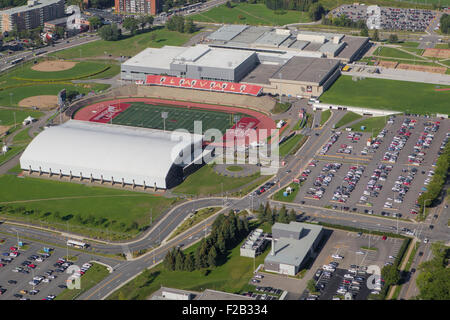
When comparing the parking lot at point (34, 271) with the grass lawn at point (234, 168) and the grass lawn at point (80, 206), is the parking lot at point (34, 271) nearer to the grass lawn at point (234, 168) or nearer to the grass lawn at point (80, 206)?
the grass lawn at point (80, 206)

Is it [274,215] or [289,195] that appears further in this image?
[289,195]

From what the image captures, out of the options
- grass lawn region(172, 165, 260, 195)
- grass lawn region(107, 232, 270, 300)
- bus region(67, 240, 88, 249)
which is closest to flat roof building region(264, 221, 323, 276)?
→ grass lawn region(107, 232, 270, 300)

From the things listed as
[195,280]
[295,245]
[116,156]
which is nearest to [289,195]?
[295,245]

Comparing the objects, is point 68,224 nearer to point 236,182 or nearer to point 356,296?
point 236,182

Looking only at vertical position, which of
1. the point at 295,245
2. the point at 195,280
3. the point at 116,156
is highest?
the point at 116,156

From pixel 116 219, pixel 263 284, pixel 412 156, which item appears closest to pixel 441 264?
pixel 263 284

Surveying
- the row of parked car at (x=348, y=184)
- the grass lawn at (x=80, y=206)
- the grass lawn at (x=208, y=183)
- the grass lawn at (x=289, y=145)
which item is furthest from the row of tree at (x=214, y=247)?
the grass lawn at (x=289, y=145)

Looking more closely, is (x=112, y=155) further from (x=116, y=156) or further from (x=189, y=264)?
(x=189, y=264)
